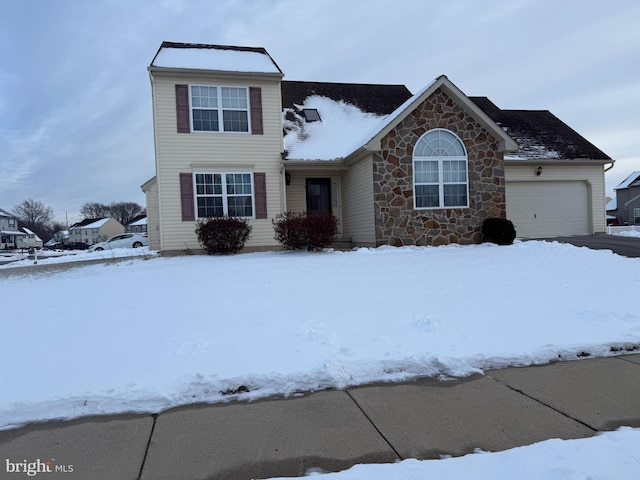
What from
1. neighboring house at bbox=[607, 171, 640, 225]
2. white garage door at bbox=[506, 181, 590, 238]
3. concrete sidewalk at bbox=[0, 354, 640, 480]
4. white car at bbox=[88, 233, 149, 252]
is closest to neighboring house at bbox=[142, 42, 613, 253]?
white garage door at bbox=[506, 181, 590, 238]

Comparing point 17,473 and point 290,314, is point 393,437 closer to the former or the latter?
point 17,473

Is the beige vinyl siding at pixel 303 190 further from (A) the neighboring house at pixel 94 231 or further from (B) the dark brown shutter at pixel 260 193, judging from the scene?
(A) the neighboring house at pixel 94 231

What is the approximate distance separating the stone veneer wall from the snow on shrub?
4.04m

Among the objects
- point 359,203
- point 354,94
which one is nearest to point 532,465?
point 359,203

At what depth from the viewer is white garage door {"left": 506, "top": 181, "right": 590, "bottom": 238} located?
17.0 m

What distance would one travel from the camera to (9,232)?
250ft

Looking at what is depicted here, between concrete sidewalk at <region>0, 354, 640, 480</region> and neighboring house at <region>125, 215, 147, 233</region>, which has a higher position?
neighboring house at <region>125, 215, 147, 233</region>

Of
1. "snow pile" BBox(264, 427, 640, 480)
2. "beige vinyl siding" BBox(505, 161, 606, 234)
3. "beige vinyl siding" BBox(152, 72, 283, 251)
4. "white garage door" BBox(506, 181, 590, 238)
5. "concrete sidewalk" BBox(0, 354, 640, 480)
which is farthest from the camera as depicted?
"white garage door" BBox(506, 181, 590, 238)

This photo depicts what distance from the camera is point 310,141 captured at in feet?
50.4

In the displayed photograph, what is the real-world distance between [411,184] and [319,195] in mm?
4101

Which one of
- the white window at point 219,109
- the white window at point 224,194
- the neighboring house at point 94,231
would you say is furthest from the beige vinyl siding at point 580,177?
the neighboring house at point 94,231

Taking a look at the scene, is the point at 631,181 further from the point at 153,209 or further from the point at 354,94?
the point at 153,209

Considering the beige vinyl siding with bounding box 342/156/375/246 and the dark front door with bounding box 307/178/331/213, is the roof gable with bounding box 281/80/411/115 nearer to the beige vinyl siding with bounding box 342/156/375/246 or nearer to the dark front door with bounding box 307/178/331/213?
the dark front door with bounding box 307/178/331/213

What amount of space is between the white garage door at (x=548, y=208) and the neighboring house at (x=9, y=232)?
7951 centimetres
